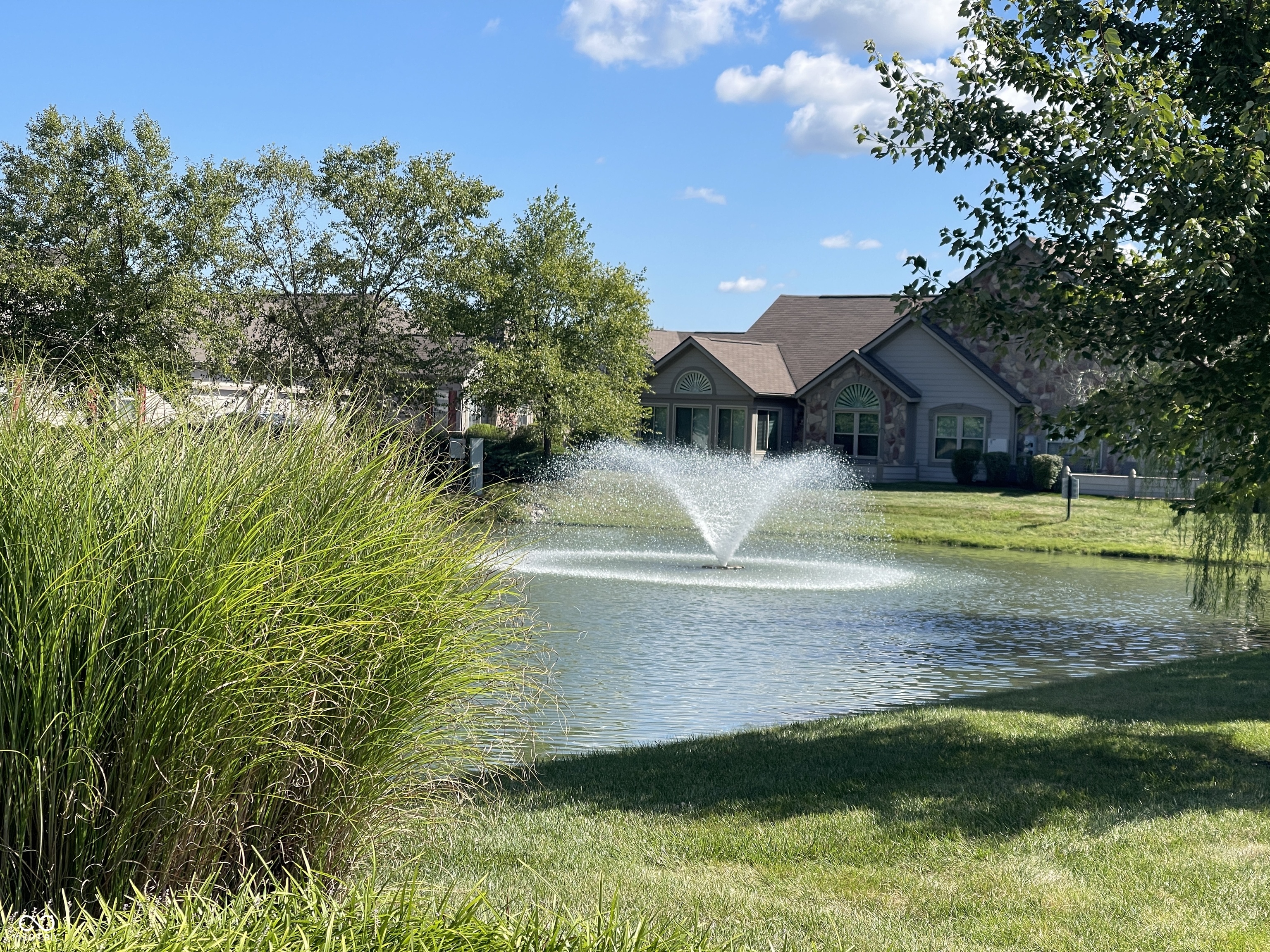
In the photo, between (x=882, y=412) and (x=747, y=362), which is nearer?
(x=882, y=412)

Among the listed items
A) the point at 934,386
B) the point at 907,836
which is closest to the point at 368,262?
the point at 934,386

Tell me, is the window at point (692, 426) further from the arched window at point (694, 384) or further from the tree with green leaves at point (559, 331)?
the tree with green leaves at point (559, 331)

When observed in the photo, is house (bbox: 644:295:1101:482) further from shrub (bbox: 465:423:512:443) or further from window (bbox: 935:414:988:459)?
shrub (bbox: 465:423:512:443)

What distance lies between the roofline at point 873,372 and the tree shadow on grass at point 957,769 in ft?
103

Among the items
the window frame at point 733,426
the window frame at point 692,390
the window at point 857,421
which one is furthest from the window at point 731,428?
the window at point 857,421

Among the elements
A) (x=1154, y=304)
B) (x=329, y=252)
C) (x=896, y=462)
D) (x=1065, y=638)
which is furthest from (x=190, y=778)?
(x=896, y=462)

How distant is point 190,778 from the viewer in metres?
4.15

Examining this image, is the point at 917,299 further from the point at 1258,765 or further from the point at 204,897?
the point at 204,897

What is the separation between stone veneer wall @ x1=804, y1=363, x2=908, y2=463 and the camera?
41.2 meters

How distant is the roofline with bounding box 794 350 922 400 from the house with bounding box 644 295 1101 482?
5 centimetres

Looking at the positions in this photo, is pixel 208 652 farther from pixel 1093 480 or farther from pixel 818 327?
pixel 818 327

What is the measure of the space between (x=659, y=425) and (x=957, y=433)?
1071 cm

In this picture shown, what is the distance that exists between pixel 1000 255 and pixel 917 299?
703mm

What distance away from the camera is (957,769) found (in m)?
7.73
